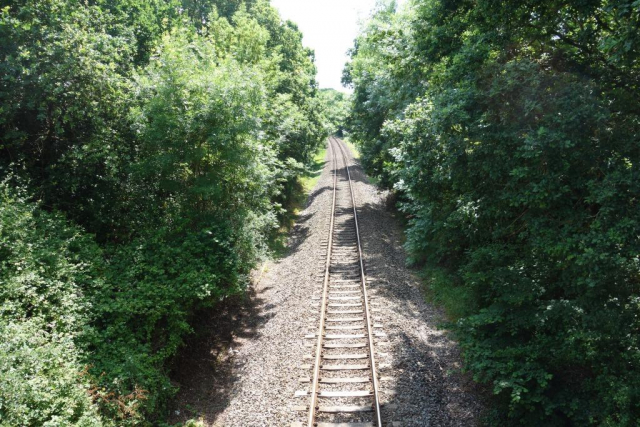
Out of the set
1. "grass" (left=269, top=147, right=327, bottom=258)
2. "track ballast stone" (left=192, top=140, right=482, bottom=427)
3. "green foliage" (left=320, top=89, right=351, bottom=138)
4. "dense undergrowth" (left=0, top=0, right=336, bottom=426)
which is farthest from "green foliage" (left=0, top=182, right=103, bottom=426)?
"green foliage" (left=320, top=89, right=351, bottom=138)

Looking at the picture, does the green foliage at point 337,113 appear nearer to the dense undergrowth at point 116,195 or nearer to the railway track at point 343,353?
the railway track at point 343,353

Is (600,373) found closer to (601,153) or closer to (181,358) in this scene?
(601,153)

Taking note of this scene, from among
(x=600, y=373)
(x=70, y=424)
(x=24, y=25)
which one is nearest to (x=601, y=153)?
(x=600, y=373)

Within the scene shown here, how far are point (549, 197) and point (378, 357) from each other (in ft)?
15.4

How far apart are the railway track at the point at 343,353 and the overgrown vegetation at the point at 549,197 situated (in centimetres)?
205

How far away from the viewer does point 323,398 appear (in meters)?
7.21

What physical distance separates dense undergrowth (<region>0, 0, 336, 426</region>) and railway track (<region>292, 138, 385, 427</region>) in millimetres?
2558

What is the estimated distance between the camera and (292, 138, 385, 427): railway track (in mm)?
6805

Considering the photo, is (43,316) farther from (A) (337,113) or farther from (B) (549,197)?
(A) (337,113)

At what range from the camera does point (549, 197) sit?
5.98 metres

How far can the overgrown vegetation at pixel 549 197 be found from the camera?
5297 millimetres

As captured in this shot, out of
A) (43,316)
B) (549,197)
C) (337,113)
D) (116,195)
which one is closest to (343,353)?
(549,197)

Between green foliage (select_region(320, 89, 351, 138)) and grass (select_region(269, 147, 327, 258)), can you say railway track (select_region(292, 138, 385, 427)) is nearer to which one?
grass (select_region(269, 147, 327, 258))

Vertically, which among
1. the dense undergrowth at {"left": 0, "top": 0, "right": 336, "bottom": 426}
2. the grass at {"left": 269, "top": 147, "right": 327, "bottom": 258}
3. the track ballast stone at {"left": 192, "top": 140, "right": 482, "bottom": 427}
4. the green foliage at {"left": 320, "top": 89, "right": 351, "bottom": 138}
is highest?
the green foliage at {"left": 320, "top": 89, "right": 351, "bottom": 138}
